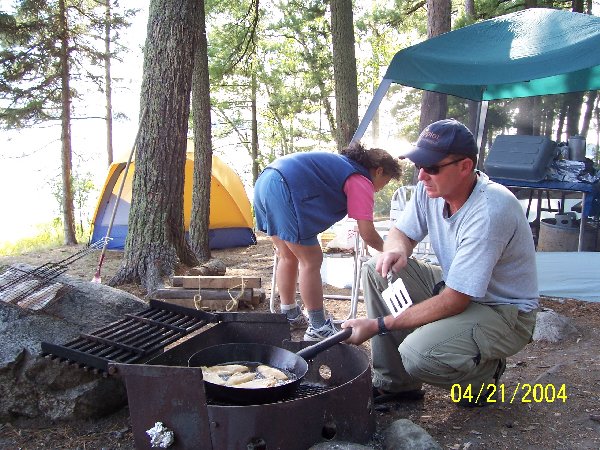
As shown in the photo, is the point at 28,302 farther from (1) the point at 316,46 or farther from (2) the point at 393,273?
(1) the point at 316,46

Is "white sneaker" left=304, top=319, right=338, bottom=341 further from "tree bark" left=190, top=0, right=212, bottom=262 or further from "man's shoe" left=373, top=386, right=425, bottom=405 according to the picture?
"tree bark" left=190, top=0, right=212, bottom=262

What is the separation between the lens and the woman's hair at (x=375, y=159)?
10.5 feet

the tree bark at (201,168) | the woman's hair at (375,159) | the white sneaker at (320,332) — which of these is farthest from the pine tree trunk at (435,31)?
the white sneaker at (320,332)

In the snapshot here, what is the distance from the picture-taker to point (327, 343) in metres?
2.07

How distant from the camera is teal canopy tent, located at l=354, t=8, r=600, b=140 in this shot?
14.8 ft

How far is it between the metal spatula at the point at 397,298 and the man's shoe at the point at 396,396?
18.8 inches

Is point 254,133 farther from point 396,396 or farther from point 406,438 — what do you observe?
point 406,438

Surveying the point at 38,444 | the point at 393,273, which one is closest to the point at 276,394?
the point at 393,273

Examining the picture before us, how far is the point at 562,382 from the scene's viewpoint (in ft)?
8.87

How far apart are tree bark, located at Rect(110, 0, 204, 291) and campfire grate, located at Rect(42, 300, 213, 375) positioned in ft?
7.97

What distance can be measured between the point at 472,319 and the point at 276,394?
86 centimetres

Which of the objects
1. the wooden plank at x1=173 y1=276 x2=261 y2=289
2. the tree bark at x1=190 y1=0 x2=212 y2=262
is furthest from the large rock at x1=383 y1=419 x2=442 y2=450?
the tree bark at x1=190 y1=0 x2=212 y2=262

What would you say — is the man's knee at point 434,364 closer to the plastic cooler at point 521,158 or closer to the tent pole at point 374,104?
the tent pole at point 374,104

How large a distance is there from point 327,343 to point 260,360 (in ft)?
1.67
